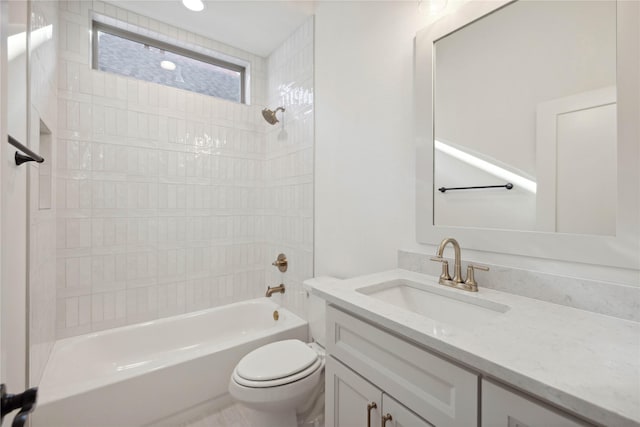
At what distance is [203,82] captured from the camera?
2393 mm

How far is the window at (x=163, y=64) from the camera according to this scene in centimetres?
201

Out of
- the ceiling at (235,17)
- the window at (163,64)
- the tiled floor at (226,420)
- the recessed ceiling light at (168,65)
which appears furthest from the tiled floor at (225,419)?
the ceiling at (235,17)

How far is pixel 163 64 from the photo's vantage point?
7.30ft

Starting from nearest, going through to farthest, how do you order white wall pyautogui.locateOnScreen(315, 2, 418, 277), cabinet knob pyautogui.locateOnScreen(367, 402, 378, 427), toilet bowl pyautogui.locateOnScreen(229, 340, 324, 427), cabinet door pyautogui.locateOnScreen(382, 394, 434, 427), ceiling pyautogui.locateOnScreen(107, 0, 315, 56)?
cabinet door pyautogui.locateOnScreen(382, 394, 434, 427) → cabinet knob pyautogui.locateOnScreen(367, 402, 378, 427) → toilet bowl pyautogui.locateOnScreen(229, 340, 324, 427) → white wall pyautogui.locateOnScreen(315, 2, 418, 277) → ceiling pyautogui.locateOnScreen(107, 0, 315, 56)

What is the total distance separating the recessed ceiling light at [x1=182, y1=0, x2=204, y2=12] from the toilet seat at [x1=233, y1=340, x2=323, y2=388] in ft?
7.49

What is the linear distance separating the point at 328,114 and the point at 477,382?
167 cm

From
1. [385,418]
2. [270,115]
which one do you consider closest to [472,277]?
[385,418]

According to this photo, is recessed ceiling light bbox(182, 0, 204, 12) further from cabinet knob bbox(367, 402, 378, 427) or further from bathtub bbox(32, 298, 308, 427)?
cabinet knob bbox(367, 402, 378, 427)

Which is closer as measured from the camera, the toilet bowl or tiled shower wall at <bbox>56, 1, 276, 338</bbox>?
the toilet bowl

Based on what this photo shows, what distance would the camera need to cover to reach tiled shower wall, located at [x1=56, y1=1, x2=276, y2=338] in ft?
6.01

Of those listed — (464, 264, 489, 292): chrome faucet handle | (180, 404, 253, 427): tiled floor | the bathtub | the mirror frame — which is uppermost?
the mirror frame

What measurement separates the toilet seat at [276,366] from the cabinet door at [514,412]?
96cm

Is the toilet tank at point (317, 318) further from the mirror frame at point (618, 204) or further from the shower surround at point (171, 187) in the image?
the mirror frame at point (618, 204)

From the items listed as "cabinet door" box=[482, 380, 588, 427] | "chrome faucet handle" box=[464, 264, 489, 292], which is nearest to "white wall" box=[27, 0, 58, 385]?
"cabinet door" box=[482, 380, 588, 427]
